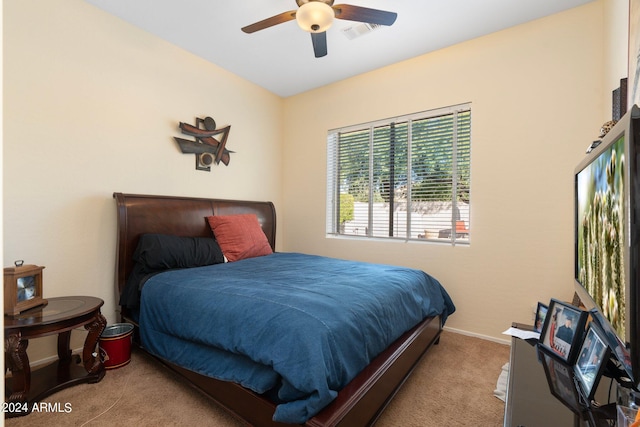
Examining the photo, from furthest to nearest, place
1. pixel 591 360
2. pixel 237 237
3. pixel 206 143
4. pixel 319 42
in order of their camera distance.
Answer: pixel 206 143 → pixel 237 237 → pixel 319 42 → pixel 591 360

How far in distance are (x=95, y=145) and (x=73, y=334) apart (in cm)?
148

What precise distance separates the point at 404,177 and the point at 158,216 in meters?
2.43

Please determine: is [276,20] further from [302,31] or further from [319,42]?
[302,31]

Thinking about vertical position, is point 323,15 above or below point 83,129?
above

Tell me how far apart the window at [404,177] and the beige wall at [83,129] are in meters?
1.63

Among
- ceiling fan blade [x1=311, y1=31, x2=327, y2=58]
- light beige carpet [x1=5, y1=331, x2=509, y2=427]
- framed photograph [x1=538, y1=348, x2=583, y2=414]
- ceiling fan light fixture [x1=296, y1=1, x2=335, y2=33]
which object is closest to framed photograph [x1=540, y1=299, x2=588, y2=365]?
framed photograph [x1=538, y1=348, x2=583, y2=414]

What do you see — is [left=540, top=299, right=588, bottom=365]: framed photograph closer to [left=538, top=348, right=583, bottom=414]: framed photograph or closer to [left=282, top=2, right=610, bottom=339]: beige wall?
[left=538, top=348, right=583, bottom=414]: framed photograph

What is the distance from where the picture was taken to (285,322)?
1.40 m

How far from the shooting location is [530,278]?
255 cm

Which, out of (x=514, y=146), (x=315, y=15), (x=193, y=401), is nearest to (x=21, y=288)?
(x=193, y=401)

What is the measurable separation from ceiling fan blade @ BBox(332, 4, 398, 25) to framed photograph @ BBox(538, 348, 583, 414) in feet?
6.73

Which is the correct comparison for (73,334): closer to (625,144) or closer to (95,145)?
(95,145)

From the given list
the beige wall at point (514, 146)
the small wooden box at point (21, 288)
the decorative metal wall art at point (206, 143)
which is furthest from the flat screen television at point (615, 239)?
the decorative metal wall art at point (206, 143)

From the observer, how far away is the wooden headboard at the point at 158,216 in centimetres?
247
